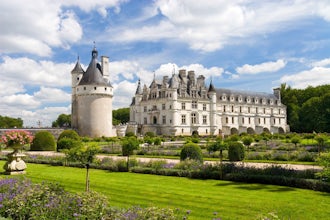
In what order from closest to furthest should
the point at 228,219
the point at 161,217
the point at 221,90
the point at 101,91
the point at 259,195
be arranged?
the point at 161,217 → the point at 228,219 → the point at 259,195 → the point at 101,91 → the point at 221,90

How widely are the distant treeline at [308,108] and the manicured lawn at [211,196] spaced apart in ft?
126

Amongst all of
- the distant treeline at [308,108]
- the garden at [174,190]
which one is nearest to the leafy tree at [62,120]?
the distant treeline at [308,108]

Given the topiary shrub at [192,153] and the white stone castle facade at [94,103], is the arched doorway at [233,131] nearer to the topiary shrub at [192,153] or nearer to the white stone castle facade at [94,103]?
the white stone castle facade at [94,103]

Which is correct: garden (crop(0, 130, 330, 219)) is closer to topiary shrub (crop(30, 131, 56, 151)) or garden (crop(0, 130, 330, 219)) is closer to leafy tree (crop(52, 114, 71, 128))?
topiary shrub (crop(30, 131, 56, 151))

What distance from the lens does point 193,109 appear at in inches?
1890

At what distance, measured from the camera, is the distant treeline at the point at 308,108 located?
46.4 meters

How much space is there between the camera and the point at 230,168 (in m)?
10.9

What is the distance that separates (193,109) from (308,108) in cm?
1885

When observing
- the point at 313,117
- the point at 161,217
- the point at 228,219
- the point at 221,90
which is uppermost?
the point at 221,90

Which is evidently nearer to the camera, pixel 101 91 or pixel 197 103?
pixel 101 91

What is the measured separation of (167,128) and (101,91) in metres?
12.4

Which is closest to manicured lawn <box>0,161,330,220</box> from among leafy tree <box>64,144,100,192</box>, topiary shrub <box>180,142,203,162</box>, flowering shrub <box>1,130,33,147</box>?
leafy tree <box>64,144,100,192</box>

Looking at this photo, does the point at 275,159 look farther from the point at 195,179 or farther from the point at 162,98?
the point at 162,98

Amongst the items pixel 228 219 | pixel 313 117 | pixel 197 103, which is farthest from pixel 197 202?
pixel 313 117
